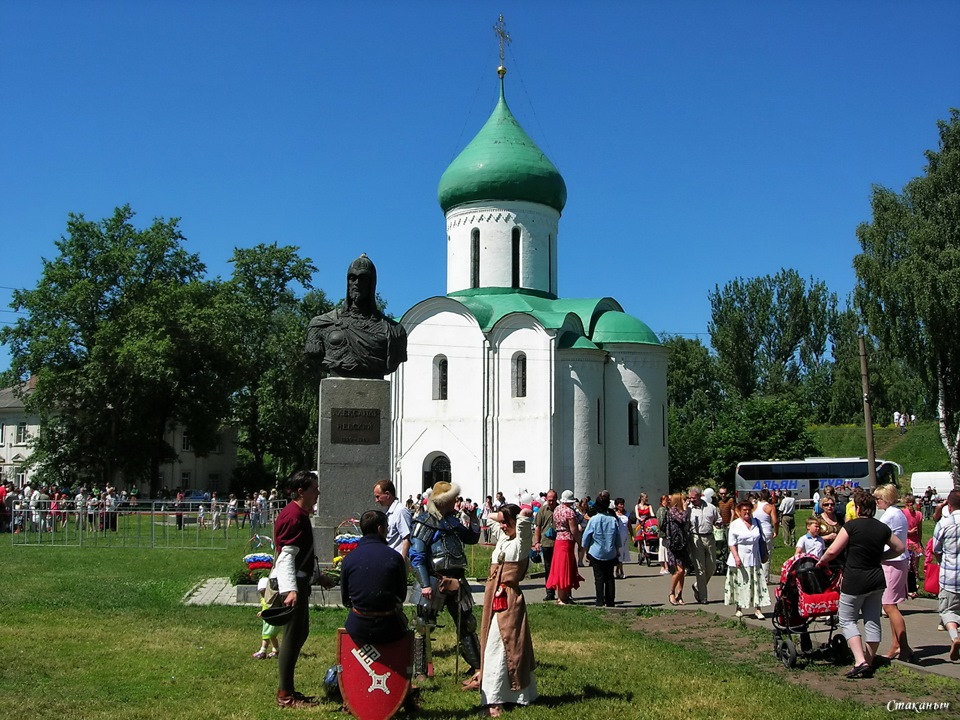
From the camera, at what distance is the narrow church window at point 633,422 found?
35406 mm

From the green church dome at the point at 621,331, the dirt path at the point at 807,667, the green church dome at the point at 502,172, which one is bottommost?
the dirt path at the point at 807,667

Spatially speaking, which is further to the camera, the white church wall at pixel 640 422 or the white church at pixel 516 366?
the white church wall at pixel 640 422

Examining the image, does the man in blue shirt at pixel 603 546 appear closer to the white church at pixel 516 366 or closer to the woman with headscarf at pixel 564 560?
the woman with headscarf at pixel 564 560

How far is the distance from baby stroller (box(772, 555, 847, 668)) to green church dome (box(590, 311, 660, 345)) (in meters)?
26.6

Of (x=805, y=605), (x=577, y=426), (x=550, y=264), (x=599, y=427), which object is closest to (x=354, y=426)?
(x=805, y=605)

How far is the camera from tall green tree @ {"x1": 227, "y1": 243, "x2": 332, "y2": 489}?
43750 millimetres

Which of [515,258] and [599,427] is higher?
[515,258]

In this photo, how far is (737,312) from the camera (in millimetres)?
55688

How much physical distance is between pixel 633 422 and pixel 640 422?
0.26 meters

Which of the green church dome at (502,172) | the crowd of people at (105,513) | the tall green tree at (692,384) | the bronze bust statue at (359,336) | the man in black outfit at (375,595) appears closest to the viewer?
the man in black outfit at (375,595)

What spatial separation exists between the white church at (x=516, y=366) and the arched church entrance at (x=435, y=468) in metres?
0.05

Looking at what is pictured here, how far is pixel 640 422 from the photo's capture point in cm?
3550

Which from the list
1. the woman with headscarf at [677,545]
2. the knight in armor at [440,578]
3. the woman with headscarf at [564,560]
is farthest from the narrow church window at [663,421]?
the knight in armor at [440,578]

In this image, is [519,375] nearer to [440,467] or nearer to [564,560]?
[440,467]
